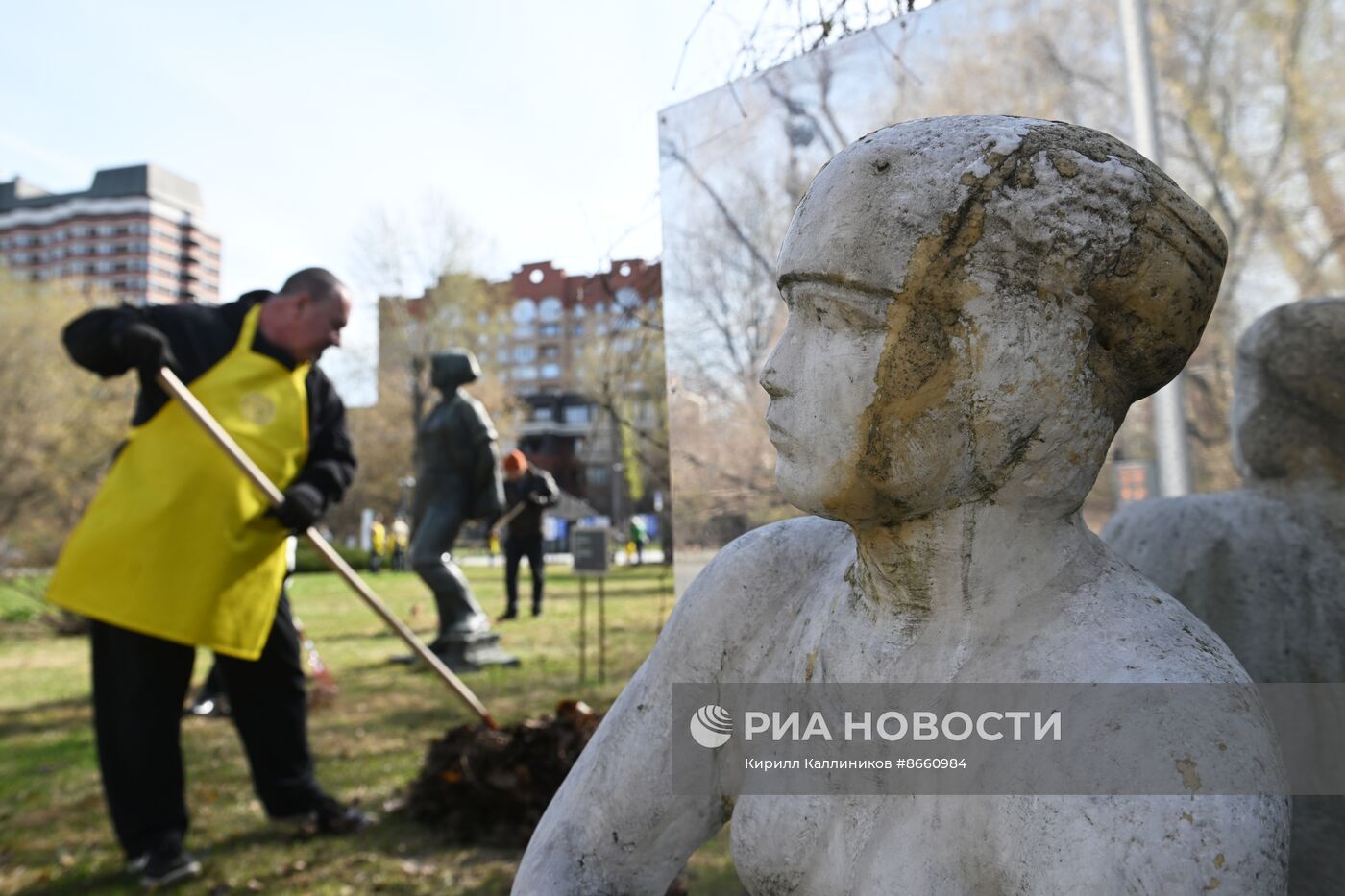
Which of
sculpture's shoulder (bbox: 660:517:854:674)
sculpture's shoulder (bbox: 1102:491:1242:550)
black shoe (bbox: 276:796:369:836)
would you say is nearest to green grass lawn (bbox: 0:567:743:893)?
black shoe (bbox: 276:796:369:836)

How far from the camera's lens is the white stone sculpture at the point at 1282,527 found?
1.57 meters

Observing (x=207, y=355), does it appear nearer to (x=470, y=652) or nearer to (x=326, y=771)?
(x=326, y=771)

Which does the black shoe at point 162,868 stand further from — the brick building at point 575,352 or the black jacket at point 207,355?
the brick building at point 575,352

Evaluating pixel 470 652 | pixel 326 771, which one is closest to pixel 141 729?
pixel 326 771

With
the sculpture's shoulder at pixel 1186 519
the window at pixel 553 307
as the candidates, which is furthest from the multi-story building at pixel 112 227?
the sculpture's shoulder at pixel 1186 519

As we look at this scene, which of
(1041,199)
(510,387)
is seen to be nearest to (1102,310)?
(1041,199)

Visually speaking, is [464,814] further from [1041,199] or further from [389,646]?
[389,646]

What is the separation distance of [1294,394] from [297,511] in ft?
11.1

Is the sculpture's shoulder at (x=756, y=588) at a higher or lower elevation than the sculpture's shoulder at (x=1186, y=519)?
lower

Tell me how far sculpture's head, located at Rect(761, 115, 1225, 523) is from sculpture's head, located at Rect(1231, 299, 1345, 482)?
732 mm

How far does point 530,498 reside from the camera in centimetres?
1180

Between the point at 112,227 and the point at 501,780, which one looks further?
the point at 112,227

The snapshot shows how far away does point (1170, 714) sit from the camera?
0.87 m

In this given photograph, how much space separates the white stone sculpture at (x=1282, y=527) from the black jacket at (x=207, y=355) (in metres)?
3.39
